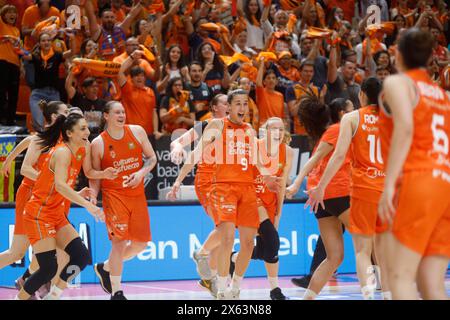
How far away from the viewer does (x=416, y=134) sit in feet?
14.8

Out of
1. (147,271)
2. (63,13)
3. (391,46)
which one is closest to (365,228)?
(147,271)

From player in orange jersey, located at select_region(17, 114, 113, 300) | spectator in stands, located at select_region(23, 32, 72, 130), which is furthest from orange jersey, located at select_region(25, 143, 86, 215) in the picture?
spectator in stands, located at select_region(23, 32, 72, 130)

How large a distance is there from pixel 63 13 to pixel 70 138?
5.44 metres

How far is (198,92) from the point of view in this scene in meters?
11.7

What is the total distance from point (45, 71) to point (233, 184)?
4.61 m

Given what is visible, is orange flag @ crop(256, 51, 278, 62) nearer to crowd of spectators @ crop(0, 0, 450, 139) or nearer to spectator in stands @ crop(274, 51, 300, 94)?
crowd of spectators @ crop(0, 0, 450, 139)

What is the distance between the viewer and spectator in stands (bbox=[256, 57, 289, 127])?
39.9 ft

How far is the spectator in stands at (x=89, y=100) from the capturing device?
35.6ft

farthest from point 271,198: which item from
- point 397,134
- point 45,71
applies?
point 45,71

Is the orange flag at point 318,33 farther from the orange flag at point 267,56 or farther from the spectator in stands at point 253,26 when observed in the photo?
the orange flag at point 267,56

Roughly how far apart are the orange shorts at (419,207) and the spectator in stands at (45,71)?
757cm

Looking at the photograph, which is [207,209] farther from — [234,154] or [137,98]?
[137,98]

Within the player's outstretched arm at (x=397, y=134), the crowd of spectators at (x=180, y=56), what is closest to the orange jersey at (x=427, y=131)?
the player's outstretched arm at (x=397, y=134)
